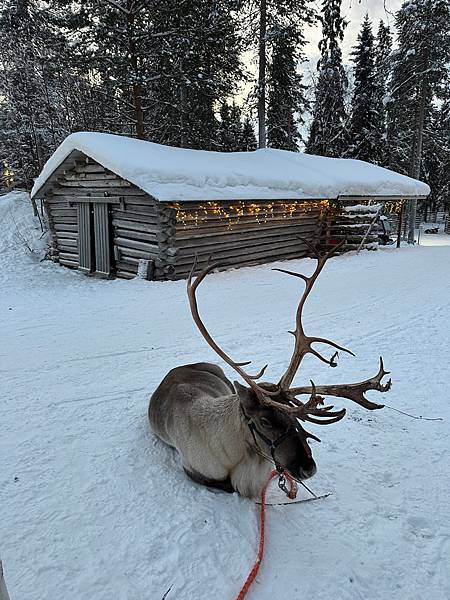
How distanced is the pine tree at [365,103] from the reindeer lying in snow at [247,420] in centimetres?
2594

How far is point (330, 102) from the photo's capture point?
23938mm

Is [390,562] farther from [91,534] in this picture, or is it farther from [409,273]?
[409,273]

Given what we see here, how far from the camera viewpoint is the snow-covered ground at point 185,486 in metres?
2.17

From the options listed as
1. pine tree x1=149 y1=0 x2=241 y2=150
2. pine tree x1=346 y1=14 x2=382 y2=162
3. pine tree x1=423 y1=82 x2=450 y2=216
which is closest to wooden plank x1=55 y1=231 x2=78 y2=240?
pine tree x1=149 y1=0 x2=241 y2=150

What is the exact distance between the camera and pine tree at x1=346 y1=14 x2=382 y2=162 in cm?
2520

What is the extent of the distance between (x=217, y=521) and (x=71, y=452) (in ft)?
4.28

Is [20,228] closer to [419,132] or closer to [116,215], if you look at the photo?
[116,215]

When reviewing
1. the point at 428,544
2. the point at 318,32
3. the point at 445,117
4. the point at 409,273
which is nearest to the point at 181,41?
the point at 318,32

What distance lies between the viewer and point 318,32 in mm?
19516

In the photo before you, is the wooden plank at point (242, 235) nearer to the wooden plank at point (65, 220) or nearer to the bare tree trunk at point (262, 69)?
the wooden plank at point (65, 220)

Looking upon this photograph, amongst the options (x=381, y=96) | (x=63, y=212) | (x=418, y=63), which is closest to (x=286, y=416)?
(x=63, y=212)

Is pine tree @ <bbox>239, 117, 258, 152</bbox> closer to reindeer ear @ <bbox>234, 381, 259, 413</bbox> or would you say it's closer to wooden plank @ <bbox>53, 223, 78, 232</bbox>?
wooden plank @ <bbox>53, 223, 78, 232</bbox>

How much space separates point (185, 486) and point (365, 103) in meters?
27.4

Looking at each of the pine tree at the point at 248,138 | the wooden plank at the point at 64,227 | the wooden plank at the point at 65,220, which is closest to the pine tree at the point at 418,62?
the pine tree at the point at 248,138
